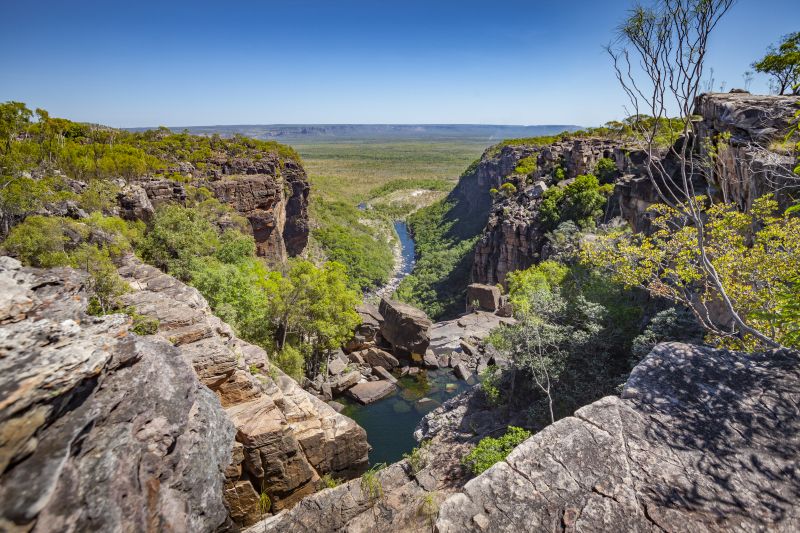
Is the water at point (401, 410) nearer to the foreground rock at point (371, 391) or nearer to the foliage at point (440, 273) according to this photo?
the foreground rock at point (371, 391)

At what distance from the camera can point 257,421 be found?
1806 centimetres

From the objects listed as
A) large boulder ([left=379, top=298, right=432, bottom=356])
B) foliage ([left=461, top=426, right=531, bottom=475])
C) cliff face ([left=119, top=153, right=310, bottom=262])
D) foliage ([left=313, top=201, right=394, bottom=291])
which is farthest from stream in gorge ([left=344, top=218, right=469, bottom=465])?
cliff face ([left=119, top=153, right=310, bottom=262])

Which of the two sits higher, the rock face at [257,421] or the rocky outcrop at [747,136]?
the rocky outcrop at [747,136]

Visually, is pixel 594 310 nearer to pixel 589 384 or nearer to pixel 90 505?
pixel 589 384

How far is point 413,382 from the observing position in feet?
131

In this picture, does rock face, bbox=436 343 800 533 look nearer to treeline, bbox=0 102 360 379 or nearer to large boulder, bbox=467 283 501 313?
treeline, bbox=0 102 360 379

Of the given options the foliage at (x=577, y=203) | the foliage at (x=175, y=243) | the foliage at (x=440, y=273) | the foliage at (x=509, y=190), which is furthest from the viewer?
the foliage at (x=509, y=190)

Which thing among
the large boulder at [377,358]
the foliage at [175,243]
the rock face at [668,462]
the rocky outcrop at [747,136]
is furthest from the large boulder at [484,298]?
the rock face at [668,462]

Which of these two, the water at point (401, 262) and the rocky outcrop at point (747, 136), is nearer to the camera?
the rocky outcrop at point (747, 136)

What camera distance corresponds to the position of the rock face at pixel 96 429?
5700 millimetres

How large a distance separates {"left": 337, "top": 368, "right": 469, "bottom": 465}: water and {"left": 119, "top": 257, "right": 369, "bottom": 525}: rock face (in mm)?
8120

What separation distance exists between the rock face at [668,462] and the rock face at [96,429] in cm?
560

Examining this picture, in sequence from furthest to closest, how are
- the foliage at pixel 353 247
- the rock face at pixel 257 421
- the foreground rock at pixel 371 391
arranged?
1. the foliage at pixel 353 247
2. the foreground rock at pixel 371 391
3. the rock face at pixel 257 421

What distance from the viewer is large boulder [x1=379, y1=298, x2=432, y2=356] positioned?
42.1 metres
